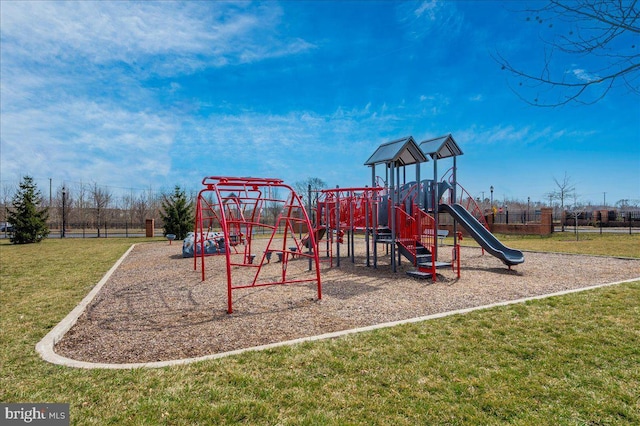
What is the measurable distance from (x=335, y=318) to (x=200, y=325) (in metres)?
2.03

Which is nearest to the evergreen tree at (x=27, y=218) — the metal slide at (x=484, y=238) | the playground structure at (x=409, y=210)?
the playground structure at (x=409, y=210)

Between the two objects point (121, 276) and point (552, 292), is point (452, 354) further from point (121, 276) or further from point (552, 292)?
point (121, 276)

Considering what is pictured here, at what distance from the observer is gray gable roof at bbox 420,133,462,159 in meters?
11.5

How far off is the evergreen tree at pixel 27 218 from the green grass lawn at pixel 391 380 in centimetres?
2299

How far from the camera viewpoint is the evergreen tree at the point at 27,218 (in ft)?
75.7

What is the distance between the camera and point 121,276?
10.2 m

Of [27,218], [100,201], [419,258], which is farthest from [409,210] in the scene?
[100,201]

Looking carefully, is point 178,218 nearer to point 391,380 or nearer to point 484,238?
point 484,238

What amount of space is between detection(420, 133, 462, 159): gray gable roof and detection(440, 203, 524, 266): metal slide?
1703 mm

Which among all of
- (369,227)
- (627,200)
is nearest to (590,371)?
(369,227)

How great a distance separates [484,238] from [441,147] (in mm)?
3127

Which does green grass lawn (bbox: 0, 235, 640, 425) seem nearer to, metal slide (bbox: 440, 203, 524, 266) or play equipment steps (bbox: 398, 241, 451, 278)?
play equipment steps (bbox: 398, 241, 451, 278)

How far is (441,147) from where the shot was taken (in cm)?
1154

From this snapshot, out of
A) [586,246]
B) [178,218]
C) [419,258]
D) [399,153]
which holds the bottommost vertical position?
[586,246]
